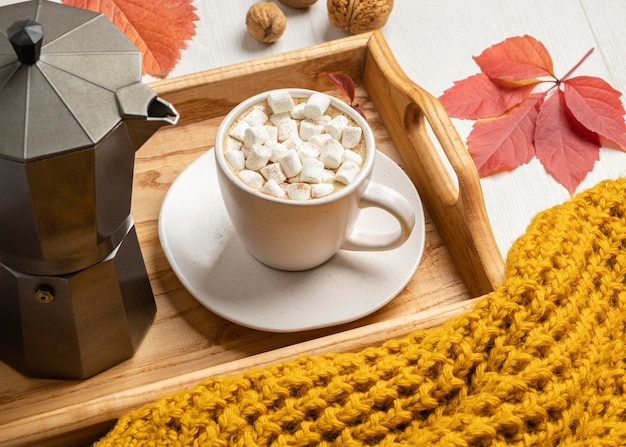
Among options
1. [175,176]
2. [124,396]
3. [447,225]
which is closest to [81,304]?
[124,396]

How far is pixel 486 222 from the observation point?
63cm

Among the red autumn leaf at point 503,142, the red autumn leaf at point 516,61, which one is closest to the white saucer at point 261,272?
the red autumn leaf at point 503,142

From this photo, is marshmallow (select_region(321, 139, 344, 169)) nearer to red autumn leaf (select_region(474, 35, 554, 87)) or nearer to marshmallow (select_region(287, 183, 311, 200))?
marshmallow (select_region(287, 183, 311, 200))

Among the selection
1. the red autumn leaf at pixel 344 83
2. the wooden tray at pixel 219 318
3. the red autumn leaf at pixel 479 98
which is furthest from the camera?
the red autumn leaf at pixel 479 98

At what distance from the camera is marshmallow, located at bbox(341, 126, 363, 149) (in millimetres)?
587

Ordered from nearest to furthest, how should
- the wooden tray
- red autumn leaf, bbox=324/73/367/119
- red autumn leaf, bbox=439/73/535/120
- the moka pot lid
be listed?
the moka pot lid, the wooden tray, red autumn leaf, bbox=324/73/367/119, red autumn leaf, bbox=439/73/535/120

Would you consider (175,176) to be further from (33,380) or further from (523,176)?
(523,176)

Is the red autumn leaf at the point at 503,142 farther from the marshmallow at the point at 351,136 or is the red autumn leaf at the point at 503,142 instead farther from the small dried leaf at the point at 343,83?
the marshmallow at the point at 351,136

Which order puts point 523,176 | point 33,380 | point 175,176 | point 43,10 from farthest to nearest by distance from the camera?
point 523,176 < point 175,176 < point 33,380 < point 43,10

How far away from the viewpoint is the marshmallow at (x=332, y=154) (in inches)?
22.4

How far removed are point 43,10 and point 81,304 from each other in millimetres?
208

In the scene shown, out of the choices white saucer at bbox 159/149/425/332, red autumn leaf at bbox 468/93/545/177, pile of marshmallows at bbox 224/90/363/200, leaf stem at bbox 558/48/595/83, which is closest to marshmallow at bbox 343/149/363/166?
pile of marshmallows at bbox 224/90/363/200

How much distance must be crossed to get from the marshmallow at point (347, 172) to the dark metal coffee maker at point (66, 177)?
5.9 inches

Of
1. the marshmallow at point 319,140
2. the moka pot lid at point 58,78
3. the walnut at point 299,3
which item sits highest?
the moka pot lid at point 58,78
